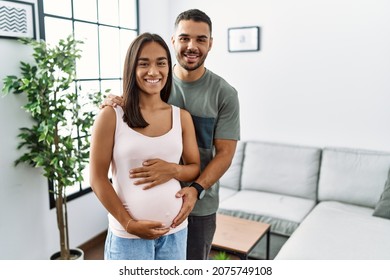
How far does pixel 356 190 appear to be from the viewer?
8.75 ft

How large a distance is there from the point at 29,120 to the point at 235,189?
168cm

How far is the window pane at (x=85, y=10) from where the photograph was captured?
8.46 ft

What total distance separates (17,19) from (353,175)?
240 centimetres

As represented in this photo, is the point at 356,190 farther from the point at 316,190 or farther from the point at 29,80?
the point at 29,80

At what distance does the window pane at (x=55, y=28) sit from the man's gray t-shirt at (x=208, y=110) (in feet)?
4.57

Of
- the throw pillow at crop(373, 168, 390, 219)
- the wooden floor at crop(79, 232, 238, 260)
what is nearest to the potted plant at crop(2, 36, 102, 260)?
the wooden floor at crop(79, 232, 238, 260)

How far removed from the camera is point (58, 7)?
2.41 m

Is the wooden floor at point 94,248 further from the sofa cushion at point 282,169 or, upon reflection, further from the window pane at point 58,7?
the window pane at point 58,7

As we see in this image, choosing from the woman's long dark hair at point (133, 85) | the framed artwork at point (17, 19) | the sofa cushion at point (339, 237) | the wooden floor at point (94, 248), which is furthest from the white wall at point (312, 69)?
the woman's long dark hair at point (133, 85)

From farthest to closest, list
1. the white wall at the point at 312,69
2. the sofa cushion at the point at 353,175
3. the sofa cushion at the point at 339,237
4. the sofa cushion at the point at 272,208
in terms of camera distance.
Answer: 1. the white wall at the point at 312,69
2. the sofa cushion at the point at 353,175
3. the sofa cushion at the point at 272,208
4. the sofa cushion at the point at 339,237

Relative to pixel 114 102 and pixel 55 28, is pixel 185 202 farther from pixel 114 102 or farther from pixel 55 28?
pixel 55 28

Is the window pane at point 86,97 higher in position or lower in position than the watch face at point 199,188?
higher

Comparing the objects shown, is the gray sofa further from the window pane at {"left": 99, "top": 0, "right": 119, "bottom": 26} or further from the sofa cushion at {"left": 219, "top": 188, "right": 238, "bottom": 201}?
the window pane at {"left": 99, "top": 0, "right": 119, "bottom": 26}

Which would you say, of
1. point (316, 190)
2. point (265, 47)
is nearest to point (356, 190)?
point (316, 190)
